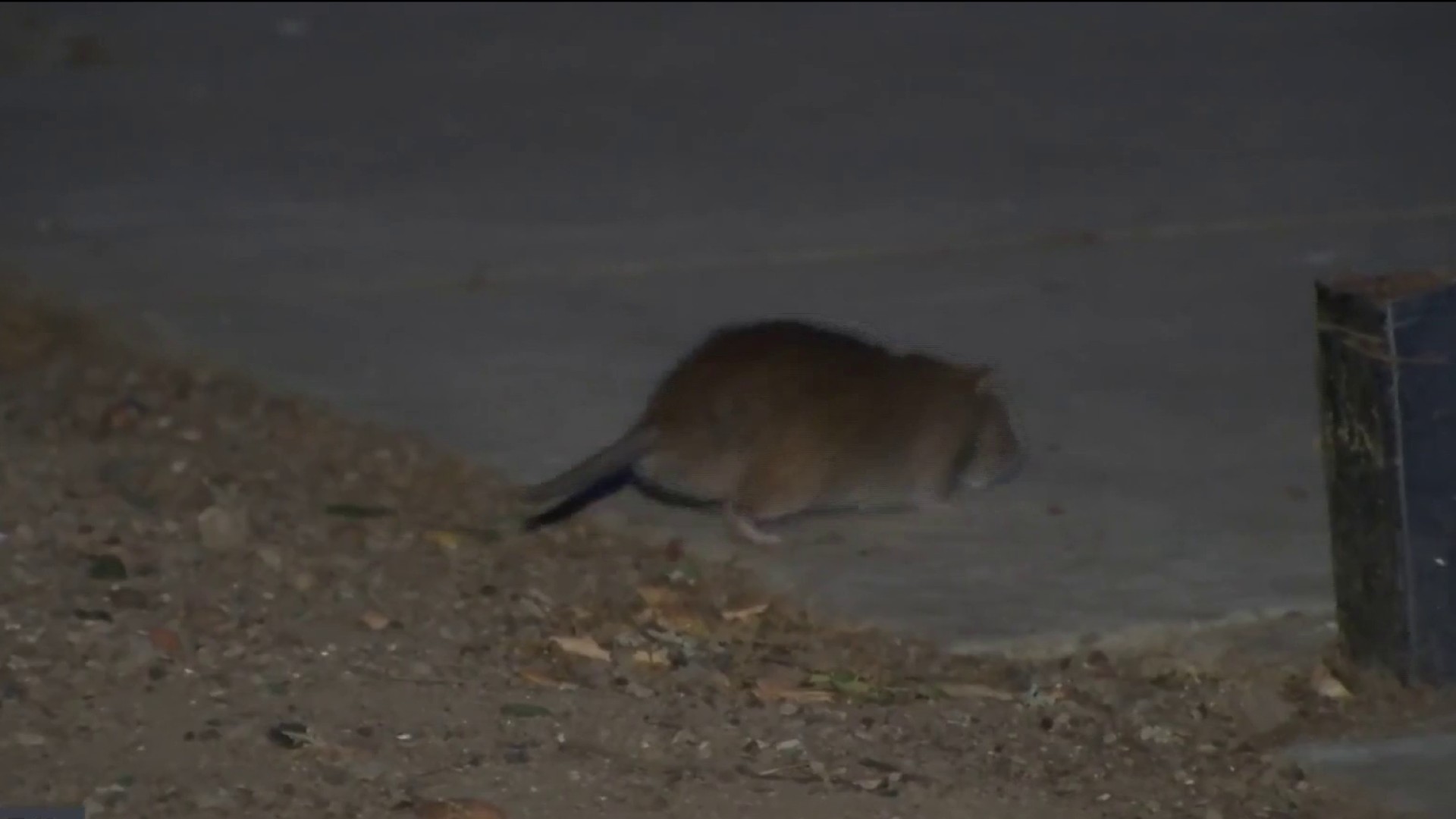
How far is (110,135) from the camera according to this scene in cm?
888

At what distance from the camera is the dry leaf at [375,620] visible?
175 inches

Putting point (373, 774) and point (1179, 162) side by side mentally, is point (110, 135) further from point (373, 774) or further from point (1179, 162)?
point (373, 774)

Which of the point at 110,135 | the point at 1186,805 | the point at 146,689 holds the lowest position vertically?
the point at 1186,805

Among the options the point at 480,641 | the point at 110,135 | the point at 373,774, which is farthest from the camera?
the point at 110,135

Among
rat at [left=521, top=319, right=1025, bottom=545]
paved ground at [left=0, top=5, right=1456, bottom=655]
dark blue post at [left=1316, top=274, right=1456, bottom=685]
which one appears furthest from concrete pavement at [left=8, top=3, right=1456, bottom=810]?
dark blue post at [left=1316, top=274, right=1456, bottom=685]

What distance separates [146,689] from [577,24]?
7.34 m

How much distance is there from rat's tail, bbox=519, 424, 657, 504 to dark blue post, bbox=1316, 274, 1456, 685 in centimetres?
136

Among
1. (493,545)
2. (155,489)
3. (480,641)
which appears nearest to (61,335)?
(155,489)

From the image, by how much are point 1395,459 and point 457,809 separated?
149cm

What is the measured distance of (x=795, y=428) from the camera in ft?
16.3

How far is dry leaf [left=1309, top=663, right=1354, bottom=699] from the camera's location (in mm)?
4211

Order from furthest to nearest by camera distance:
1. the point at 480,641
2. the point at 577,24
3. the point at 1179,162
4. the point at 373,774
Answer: the point at 577,24, the point at 1179,162, the point at 480,641, the point at 373,774

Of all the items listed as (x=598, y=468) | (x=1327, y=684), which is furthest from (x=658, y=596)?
(x=1327, y=684)

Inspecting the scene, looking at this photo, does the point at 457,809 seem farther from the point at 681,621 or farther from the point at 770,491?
the point at 770,491
